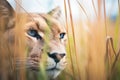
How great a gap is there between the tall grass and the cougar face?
0.11 feet

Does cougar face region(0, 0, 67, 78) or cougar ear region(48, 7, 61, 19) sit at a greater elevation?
cougar ear region(48, 7, 61, 19)

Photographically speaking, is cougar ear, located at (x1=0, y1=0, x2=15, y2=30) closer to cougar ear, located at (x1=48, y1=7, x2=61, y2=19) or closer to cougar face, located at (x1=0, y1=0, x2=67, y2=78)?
cougar face, located at (x1=0, y1=0, x2=67, y2=78)

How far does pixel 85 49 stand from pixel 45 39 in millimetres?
271

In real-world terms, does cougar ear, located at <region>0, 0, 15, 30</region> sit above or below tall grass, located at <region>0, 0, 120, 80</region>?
above

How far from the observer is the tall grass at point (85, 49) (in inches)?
106

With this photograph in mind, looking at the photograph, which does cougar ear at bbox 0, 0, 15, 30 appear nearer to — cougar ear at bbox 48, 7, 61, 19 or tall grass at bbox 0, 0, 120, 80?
tall grass at bbox 0, 0, 120, 80

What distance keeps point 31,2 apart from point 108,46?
1.91 feet

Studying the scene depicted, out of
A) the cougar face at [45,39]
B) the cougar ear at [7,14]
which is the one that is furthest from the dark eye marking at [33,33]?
the cougar ear at [7,14]

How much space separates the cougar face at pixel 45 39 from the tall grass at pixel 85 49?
3cm

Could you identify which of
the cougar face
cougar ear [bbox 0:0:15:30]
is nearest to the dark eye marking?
the cougar face

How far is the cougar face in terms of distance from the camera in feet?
8.82

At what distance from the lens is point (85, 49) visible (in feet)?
9.01

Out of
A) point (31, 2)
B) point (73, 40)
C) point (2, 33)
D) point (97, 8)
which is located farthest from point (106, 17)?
point (2, 33)

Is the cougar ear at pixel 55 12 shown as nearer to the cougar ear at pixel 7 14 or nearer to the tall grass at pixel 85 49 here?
the tall grass at pixel 85 49
